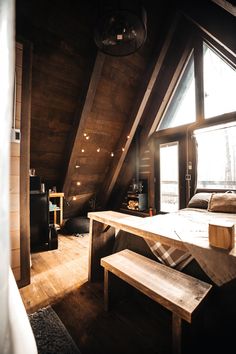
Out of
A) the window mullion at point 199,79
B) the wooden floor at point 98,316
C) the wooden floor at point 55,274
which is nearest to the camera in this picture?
the wooden floor at point 98,316

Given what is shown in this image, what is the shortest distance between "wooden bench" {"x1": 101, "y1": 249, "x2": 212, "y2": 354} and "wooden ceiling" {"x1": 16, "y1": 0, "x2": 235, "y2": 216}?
247cm

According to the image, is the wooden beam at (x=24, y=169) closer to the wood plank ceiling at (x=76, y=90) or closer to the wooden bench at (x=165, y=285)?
the wood plank ceiling at (x=76, y=90)

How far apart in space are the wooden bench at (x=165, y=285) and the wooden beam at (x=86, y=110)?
2.35m

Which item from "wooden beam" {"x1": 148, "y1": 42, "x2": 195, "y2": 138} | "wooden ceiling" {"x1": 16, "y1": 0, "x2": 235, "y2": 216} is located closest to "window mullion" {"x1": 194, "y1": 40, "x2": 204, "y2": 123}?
"wooden beam" {"x1": 148, "y1": 42, "x2": 195, "y2": 138}

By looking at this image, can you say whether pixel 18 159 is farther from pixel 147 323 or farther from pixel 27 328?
pixel 147 323

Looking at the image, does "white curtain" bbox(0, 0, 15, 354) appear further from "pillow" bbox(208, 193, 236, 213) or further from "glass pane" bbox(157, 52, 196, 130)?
"glass pane" bbox(157, 52, 196, 130)

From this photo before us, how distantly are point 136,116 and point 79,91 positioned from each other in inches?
52.0

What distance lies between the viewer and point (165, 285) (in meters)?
1.15

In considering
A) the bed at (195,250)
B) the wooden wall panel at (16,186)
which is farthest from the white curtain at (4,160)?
the wooden wall panel at (16,186)

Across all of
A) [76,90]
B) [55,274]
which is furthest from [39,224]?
[76,90]

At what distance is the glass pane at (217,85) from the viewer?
3219mm

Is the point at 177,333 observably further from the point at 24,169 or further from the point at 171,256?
the point at 24,169

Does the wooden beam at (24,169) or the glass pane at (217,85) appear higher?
the glass pane at (217,85)

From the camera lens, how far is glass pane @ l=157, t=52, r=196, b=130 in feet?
12.7
